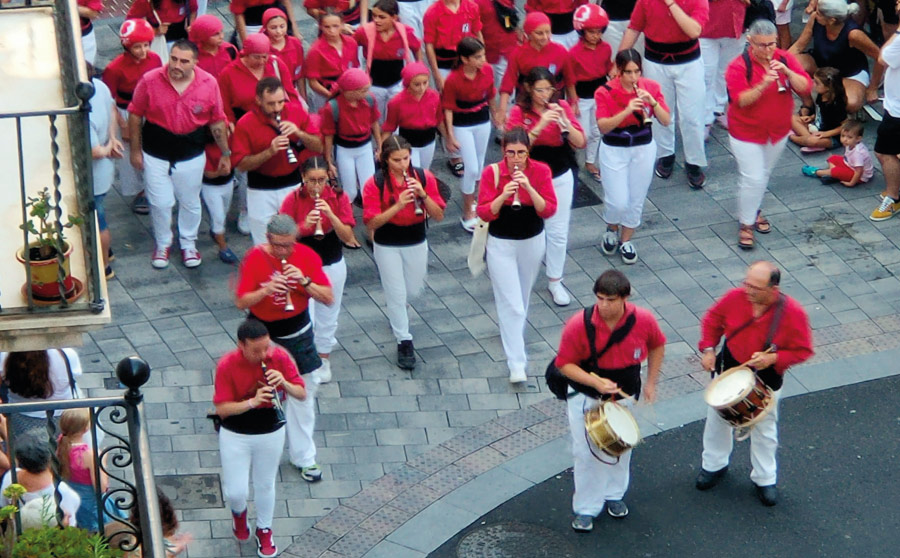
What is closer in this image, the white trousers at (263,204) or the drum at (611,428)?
the drum at (611,428)

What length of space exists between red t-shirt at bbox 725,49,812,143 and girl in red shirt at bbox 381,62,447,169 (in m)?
2.39

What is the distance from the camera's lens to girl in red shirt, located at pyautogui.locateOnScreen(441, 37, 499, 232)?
1304 centimetres

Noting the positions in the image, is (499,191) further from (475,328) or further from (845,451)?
(845,451)

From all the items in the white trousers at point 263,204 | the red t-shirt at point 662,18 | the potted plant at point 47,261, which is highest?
the potted plant at point 47,261

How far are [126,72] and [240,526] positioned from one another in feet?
14.4

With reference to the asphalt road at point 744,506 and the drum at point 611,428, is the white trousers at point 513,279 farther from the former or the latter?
the drum at point 611,428

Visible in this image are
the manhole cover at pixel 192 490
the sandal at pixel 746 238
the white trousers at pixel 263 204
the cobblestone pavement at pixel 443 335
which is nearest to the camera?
the manhole cover at pixel 192 490

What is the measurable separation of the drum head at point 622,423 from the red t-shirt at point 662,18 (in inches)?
194

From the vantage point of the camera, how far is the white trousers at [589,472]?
32.7 feet

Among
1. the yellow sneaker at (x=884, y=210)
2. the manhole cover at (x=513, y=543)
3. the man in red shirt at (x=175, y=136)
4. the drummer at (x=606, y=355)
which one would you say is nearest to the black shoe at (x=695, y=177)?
the yellow sneaker at (x=884, y=210)

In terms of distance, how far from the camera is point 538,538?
404 inches

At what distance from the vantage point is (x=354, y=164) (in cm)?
1318

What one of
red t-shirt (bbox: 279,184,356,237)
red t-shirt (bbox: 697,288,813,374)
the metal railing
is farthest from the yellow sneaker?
the metal railing

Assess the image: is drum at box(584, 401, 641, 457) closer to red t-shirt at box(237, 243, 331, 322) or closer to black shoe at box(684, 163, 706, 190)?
red t-shirt at box(237, 243, 331, 322)
